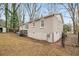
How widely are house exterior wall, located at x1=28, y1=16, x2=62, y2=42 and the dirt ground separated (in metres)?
0.06

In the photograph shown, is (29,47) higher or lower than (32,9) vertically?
lower

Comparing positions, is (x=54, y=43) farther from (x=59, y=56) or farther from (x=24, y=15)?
(x=24, y=15)

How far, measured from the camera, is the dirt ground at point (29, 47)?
9.09ft

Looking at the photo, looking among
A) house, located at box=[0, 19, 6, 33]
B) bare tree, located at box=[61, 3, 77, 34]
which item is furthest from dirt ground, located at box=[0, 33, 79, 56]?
bare tree, located at box=[61, 3, 77, 34]

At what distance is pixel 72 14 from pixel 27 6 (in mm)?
517

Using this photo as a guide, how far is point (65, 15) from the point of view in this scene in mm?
2773

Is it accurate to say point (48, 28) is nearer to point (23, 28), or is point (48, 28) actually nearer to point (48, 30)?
point (48, 30)

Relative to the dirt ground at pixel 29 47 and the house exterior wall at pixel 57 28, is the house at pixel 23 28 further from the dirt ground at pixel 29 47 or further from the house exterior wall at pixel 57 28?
the house exterior wall at pixel 57 28

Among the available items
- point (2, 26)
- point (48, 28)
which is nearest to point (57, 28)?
point (48, 28)

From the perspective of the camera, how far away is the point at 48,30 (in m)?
2.79

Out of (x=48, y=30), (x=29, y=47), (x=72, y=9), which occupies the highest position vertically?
(x=72, y=9)

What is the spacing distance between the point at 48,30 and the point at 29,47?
0.29m

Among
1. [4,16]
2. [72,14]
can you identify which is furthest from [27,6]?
[72,14]

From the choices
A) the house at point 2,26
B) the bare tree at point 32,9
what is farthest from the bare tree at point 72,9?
the house at point 2,26
